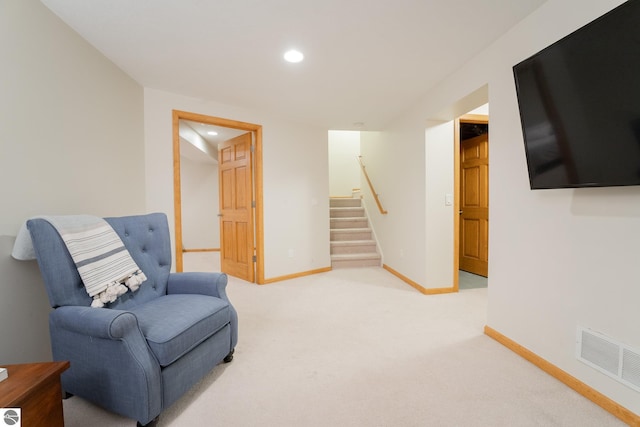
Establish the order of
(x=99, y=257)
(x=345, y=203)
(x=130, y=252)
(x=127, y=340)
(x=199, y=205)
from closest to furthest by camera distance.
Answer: (x=127, y=340), (x=99, y=257), (x=130, y=252), (x=345, y=203), (x=199, y=205)

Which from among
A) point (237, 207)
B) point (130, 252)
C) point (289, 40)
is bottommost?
point (130, 252)

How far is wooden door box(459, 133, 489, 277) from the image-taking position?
12.5 feet

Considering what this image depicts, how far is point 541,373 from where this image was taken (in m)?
1.70

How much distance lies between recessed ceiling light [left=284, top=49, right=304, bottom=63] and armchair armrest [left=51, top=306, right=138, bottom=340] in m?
2.02

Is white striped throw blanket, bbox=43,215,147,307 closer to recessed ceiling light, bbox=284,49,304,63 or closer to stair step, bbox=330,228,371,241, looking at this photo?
recessed ceiling light, bbox=284,49,304,63

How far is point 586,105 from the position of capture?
4.42 feet

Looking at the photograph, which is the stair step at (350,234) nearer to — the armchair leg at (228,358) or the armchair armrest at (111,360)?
the armchair leg at (228,358)

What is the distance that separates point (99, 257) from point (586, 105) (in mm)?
2666

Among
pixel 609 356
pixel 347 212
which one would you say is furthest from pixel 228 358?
pixel 347 212

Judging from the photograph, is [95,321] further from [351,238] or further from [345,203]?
[345,203]

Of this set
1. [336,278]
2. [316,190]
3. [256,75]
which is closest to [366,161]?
[316,190]

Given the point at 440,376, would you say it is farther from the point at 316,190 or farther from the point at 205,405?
the point at 316,190

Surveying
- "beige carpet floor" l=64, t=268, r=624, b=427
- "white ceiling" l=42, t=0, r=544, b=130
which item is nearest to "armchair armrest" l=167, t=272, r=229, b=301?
"beige carpet floor" l=64, t=268, r=624, b=427

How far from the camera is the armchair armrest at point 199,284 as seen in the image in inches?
72.5
